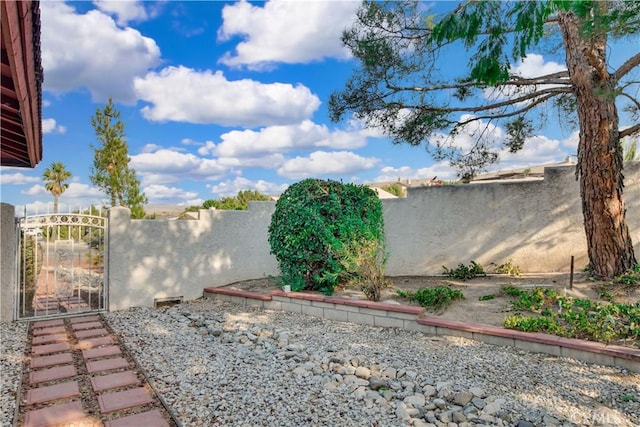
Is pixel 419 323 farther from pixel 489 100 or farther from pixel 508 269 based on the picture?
pixel 489 100

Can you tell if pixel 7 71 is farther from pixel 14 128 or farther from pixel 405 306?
pixel 405 306

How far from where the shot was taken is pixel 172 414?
136 inches

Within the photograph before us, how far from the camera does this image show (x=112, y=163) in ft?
66.9

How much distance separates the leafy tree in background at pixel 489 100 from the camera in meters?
6.88

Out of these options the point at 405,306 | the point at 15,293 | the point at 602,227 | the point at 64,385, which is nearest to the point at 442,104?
the point at 602,227

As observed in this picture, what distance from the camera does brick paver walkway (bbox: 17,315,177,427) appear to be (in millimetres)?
3441

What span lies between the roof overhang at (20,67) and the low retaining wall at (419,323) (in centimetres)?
464

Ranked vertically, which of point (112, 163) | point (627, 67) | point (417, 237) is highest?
point (112, 163)

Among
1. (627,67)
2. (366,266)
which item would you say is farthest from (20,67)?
(627,67)

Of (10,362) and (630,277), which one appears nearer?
(10,362)

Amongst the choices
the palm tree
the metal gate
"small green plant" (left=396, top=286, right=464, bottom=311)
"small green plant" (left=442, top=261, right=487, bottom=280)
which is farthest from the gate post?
the palm tree

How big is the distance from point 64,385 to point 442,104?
788 cm

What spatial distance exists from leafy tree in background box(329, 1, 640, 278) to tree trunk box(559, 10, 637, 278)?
2 centimetres

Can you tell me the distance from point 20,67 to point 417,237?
8.36 metres
